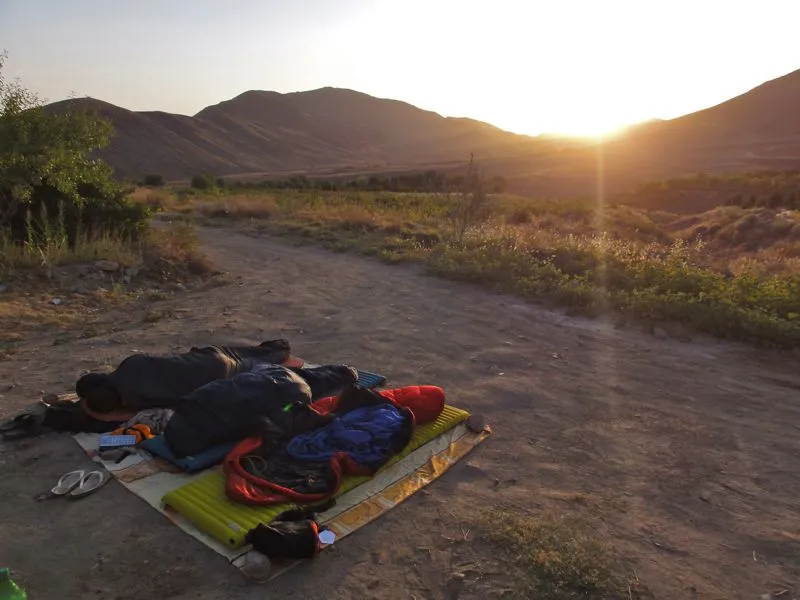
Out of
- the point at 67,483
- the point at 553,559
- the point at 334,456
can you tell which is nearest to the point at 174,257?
the point at 67,483

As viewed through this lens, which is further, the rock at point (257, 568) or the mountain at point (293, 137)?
the mountain at point (293, 137)

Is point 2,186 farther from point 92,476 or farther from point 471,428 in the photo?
point 471,428

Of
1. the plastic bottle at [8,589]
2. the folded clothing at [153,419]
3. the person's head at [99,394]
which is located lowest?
the plastic bottle at [8,589]

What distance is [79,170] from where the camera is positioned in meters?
8.85

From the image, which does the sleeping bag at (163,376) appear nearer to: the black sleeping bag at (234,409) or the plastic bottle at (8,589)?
the black sleeping bag at (234,409)

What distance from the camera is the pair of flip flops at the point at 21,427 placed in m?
3.92

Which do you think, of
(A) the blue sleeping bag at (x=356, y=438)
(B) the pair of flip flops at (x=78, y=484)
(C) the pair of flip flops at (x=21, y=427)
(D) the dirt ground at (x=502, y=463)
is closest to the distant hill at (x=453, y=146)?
(D) the dirt ground at (x=502, y=463)

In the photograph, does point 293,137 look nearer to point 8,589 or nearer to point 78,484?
point 78,484

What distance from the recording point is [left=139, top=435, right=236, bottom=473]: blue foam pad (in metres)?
3.53

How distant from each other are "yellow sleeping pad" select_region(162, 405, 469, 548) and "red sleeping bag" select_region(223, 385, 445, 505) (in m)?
0.04

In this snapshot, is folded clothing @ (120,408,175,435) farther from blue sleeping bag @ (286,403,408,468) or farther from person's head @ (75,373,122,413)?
blue sleeping bag @ (286,403,408,468)

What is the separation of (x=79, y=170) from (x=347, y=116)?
164481mm

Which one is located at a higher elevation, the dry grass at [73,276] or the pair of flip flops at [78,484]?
the dry grass at [73,276]

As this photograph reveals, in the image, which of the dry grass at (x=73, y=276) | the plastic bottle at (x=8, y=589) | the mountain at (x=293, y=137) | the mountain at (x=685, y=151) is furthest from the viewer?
the mountain at (x=293, y=137)
